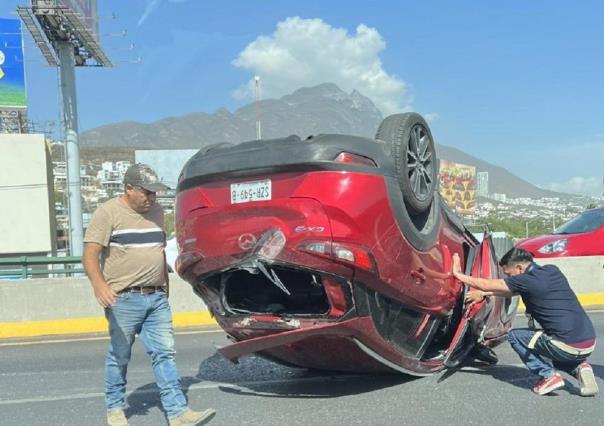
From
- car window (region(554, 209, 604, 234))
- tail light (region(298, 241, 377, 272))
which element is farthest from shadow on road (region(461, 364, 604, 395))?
car window (region(554, 209, 604, 234))

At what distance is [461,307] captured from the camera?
5.01m

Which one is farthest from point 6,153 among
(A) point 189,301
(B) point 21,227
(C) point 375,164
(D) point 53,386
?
(C) point 375,164

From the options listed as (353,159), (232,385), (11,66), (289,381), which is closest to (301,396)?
(289,381)

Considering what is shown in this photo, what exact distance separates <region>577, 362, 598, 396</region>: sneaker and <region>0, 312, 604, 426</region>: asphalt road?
2.4 inches

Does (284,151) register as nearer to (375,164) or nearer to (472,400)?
(375,164)

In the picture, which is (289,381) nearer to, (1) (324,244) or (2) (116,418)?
(2) (116,418)

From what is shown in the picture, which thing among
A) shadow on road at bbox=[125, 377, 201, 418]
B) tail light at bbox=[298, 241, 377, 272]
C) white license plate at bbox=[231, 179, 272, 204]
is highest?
white license plate at bbox=[231, 179, 272, 204]

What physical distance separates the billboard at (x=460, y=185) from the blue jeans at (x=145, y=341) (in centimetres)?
2340

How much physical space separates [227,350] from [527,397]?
7.81ft

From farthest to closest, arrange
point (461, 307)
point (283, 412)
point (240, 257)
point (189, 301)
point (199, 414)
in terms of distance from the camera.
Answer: point (189, 301) < point (461, 307) < point (283, 412) < point (199, 414) < point (240, 257)

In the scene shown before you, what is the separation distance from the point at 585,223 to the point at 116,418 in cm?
971

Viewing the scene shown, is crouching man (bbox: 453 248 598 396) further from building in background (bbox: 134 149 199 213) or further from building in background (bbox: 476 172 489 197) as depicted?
building in background (bbox: 134 149 199 213)

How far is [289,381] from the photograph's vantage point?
520cm

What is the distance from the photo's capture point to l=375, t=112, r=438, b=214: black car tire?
4074 mm
